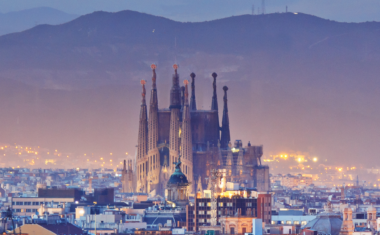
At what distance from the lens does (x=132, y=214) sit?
4712 inches

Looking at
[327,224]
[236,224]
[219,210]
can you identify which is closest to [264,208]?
[219,210]

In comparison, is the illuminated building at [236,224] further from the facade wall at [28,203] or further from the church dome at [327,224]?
the facade wall at [28,203]

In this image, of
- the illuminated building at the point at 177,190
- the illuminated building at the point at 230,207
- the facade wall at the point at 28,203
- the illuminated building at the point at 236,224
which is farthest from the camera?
the facade wall at the point at 28,203

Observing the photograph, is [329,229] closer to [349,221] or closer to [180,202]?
[349,221]

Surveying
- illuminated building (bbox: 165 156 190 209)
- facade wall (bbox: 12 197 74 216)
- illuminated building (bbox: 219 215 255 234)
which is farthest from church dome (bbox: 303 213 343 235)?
facade wall (bbox: 12 197 74 216)

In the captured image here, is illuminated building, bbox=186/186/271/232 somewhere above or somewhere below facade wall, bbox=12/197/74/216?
below

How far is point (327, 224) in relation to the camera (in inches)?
3339

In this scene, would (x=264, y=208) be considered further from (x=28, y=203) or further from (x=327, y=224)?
(x=28, y=203)

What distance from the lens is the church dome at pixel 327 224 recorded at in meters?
83.2

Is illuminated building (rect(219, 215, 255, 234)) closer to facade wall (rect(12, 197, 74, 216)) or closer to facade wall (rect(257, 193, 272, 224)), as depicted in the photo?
facade wall (rect(257, 193, 272, 224))

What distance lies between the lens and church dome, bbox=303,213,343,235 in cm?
8325

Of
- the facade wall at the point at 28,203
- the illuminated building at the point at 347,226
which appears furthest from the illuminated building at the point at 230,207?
the facade wall at the point at 28,203

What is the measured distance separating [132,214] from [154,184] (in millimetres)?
79074

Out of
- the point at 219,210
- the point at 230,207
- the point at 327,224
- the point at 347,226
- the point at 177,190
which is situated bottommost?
the point at 347,226
